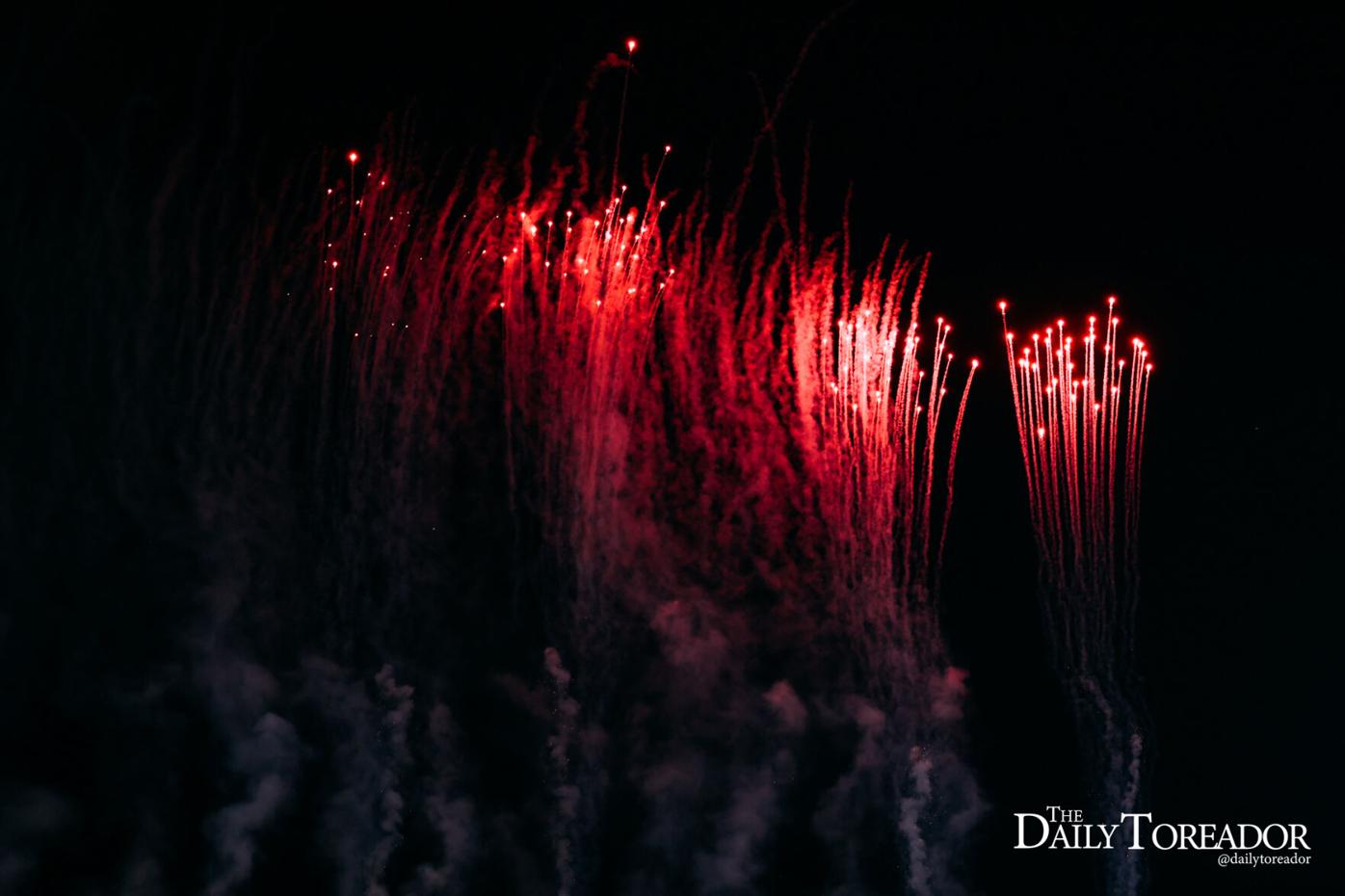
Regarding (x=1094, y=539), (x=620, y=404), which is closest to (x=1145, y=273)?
(x=1094, y=539)

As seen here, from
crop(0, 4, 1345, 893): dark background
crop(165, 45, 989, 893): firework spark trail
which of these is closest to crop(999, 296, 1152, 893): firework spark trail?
crop(0, 4, 1345, 893): dark background

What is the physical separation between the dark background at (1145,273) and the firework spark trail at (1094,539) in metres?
0.25

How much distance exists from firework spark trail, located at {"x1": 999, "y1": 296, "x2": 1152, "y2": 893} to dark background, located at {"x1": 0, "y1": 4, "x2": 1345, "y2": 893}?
25 centimetres

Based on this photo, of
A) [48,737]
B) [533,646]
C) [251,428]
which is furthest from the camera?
[533,646]

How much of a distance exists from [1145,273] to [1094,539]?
279 centimetres

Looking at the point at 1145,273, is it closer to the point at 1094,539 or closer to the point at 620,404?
the point at 1094,539

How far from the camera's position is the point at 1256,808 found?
11125 millimetres

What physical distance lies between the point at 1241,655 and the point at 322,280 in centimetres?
936

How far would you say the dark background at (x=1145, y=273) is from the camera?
32.7ft

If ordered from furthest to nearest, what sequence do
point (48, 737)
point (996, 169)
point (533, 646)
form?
point (996, 169) < point (533, 646) < point (48, 737)

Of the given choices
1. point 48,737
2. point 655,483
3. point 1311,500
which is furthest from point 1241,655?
point 48,737

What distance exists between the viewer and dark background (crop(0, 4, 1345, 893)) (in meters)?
9.98

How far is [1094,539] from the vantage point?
10797 millimetres

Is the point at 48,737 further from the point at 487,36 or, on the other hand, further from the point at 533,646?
the point at 487,36
